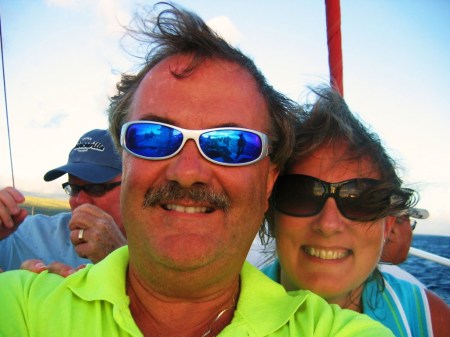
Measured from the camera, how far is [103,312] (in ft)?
5.18

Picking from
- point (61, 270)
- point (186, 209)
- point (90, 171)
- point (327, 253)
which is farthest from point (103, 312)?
point (90, 171)

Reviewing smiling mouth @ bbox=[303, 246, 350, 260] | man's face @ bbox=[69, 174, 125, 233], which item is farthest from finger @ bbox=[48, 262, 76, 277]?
man's face @ bbox=[69, 174, 125, 233]

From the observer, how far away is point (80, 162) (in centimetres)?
343

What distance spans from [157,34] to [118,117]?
493 millimetres

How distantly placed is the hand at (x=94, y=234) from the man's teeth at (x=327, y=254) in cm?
124

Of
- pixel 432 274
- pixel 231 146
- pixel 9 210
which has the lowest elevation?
pixel 432 274

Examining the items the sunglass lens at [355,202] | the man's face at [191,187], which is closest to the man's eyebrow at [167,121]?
the man's face at [191,187]

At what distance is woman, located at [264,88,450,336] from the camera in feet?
6.50

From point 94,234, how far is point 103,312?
0.99 m

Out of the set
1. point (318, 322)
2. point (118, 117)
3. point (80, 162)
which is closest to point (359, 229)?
point (318, 322)

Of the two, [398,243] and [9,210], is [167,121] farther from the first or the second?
[398,243]

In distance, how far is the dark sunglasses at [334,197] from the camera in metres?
1.98

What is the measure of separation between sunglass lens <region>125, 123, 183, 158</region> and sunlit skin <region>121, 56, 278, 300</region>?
0.04 m

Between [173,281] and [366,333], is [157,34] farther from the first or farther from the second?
[366,333]
